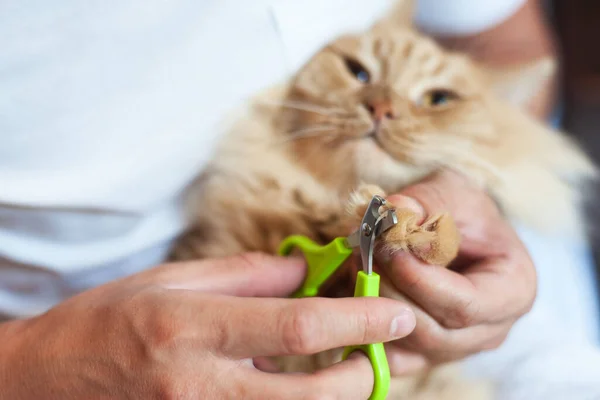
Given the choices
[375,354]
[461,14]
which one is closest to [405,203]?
[375,354]

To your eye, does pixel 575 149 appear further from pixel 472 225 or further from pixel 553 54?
pixel 472 225

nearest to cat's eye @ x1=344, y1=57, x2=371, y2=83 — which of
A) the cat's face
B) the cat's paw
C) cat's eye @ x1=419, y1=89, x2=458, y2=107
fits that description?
the cat's face

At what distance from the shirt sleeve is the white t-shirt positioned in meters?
0.37

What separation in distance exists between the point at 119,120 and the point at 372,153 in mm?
383

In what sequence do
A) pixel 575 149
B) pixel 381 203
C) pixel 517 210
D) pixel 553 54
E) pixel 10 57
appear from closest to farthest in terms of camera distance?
pixel 381 203 < pixel 10 57 < pixel 517 210 < pixel 575 149 < pixel 553 54

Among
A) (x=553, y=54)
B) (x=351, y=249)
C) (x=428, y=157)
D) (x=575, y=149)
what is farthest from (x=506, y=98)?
(x=351, y=249)

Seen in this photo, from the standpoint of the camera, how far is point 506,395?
2.67 feet

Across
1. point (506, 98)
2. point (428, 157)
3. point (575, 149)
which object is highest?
point (428, 157)

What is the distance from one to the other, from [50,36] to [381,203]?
1.70ft

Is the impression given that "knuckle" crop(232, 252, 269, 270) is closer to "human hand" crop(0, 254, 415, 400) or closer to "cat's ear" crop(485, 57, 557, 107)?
"human hand" crop(0, 254, 415, 400)

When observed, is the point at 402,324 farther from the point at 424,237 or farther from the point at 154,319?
the point at 154,319

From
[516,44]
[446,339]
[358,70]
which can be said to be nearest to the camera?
[446,339]

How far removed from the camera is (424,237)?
509 mm

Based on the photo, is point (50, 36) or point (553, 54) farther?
point (553, 54)
